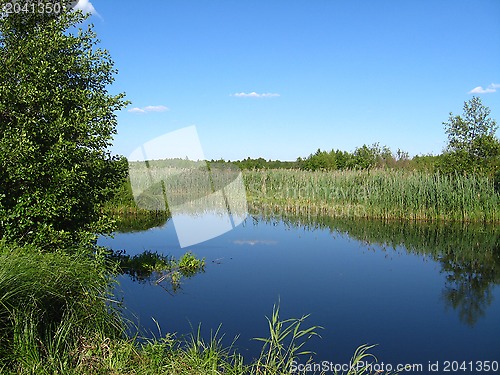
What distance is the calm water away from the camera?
201 inches

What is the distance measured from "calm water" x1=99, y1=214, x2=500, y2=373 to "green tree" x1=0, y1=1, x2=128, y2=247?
60.7 inches

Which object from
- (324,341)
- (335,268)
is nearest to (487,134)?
(335,268)

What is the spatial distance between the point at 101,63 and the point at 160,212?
1092 centimetres

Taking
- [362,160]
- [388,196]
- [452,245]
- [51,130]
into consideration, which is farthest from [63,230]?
[362,160]

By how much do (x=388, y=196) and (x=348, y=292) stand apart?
8.02 metres

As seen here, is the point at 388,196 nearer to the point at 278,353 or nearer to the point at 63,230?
the point at 63,230

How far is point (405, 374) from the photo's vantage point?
429 cm

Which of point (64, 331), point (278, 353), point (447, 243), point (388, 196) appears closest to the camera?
point (64, 331)

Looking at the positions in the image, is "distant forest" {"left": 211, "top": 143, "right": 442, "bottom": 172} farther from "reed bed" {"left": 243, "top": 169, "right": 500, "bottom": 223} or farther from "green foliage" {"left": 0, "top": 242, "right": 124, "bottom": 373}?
"green foliage" {"left": 0, "top": 242, "right": 124, "bottom": 373}

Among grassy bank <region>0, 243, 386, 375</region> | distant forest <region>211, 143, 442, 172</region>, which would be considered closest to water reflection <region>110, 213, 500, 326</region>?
grassy bank <region>0, 243, 386, 375</region>

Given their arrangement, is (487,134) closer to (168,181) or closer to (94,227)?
(168,181)

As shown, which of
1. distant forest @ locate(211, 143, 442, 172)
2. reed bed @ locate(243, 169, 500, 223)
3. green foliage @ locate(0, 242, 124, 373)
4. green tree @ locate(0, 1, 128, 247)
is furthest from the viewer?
distant forest @ locate(211, 143, 442, 172)

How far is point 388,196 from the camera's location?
47.0 ft

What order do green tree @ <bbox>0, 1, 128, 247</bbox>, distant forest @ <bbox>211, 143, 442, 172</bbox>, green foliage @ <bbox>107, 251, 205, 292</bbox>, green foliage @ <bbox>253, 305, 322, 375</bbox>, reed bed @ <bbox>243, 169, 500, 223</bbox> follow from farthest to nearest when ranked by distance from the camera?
distant forest @ <bbox>211, 143, 442, 172</bbox> < reed bed @ <bbox>243, 169, 500, 223</bbox> < green foliage @ <bbox>107, 251, 205, 292</bbox> < green tree @ <bbox>0, 1, 128, 247</bbox> < green foliage @ <bbox>253, 305, 322, 375</bbox>
